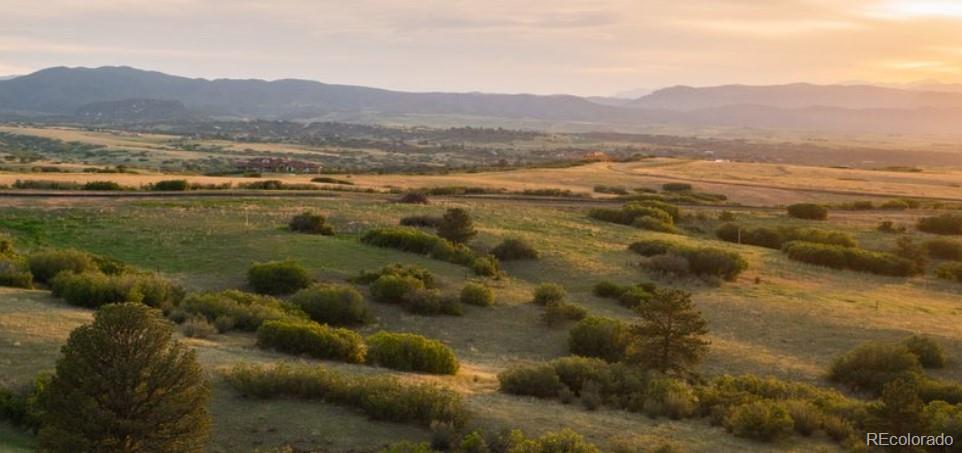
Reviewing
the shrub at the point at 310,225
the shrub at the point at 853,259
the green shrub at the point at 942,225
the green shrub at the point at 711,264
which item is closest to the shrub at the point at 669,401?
the green shrub at the point at 711,264

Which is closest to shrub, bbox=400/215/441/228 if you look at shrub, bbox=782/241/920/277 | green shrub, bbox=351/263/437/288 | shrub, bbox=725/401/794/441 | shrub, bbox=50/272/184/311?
green shrub, bbox=351/263/437/288

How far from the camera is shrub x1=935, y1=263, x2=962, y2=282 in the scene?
33.5m

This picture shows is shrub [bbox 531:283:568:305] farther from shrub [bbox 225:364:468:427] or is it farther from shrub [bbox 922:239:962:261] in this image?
shrub [bbox 922:239:962:261]

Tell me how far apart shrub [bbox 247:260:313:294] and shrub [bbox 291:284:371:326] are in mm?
2097

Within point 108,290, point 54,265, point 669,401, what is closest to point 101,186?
point 54,265

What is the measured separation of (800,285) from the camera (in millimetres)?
30156

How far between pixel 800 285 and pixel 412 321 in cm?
1648

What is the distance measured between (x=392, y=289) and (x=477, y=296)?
8.26ft

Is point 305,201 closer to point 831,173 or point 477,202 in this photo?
point 477,202

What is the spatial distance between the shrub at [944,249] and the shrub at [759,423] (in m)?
30.8

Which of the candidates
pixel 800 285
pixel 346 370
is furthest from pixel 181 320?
pixel 800 285

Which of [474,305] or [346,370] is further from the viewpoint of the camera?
[474,305]

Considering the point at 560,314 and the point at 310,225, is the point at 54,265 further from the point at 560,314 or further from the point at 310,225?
the point at 560,314

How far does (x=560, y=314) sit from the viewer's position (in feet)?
72.2
